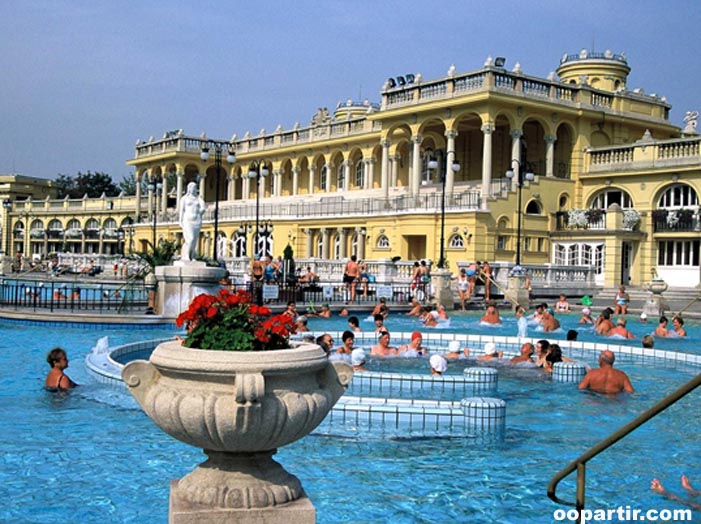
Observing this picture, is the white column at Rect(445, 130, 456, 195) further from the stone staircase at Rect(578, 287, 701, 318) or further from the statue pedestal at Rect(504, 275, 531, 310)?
the statue pedestal at Rect(504, 275, 531, 310)

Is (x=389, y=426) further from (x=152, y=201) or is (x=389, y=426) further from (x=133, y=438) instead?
(x=152, y=201)

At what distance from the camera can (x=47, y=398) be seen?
1045 centimetres

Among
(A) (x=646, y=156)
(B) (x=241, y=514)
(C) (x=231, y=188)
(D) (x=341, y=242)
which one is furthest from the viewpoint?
(C) (x=231, y=188)

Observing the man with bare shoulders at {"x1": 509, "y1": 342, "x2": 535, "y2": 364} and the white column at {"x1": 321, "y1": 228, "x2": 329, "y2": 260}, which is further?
the white column at {"x1": 321, "y1": 228, "x2": 329, "y2": 260}

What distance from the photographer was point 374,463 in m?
7.59

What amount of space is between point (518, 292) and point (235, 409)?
81.0 feet

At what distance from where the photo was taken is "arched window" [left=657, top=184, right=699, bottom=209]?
3456cm

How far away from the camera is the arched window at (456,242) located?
3553 cm

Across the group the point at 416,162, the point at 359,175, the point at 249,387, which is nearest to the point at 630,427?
the point at 249,387

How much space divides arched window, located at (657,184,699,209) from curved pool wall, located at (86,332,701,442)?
2083 centimetres

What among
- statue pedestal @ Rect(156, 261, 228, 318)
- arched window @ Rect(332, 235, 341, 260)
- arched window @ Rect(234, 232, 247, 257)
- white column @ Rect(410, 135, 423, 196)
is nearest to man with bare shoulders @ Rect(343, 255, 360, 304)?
statue pedestal @ Rect(156, 261, 228, 318)

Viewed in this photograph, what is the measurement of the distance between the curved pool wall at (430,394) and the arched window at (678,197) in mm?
20833

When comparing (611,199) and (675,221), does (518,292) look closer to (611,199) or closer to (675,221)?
(675,221)

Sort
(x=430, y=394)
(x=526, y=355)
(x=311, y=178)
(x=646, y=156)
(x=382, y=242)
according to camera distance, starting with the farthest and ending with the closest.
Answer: (x=311, y=178), (x=382, y=242), (x=646, y=156), (x=526, y=355), (x=430, y=394)
